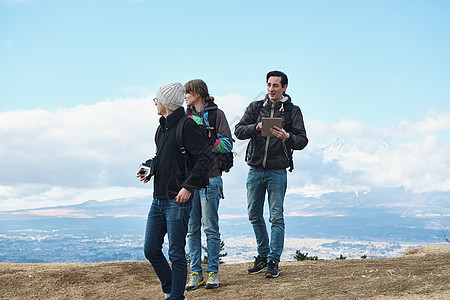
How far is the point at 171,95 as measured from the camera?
4.89m

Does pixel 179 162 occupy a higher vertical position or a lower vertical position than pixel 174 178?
higher

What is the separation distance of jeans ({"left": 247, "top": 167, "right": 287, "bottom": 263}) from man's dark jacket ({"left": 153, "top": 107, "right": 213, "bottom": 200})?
88.1 inches

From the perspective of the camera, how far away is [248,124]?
7285 millimetres

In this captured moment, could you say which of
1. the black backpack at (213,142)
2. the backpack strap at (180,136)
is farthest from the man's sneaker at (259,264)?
the backpack strap at (180,136)

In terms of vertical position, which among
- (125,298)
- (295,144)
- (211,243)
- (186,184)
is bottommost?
(125,298)

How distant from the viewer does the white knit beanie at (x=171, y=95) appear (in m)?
4.90

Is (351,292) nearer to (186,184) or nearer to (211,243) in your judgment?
(211,243)

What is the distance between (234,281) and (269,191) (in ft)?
4.66

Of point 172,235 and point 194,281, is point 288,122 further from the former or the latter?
point 172,235

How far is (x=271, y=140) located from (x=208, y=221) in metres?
1.57

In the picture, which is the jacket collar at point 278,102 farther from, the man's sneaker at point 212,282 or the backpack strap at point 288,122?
the man's sneaker at point 212,282

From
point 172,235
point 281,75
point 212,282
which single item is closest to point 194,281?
point 212,282

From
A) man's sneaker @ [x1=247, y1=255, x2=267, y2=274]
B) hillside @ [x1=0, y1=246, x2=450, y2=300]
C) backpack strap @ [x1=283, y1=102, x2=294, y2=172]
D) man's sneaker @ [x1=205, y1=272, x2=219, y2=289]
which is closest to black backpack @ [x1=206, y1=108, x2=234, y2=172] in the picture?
backpack strap @ [x1=283, y1=102, x2=294, y2=172]

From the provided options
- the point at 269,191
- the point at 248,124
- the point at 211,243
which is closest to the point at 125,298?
the point at 211,243
